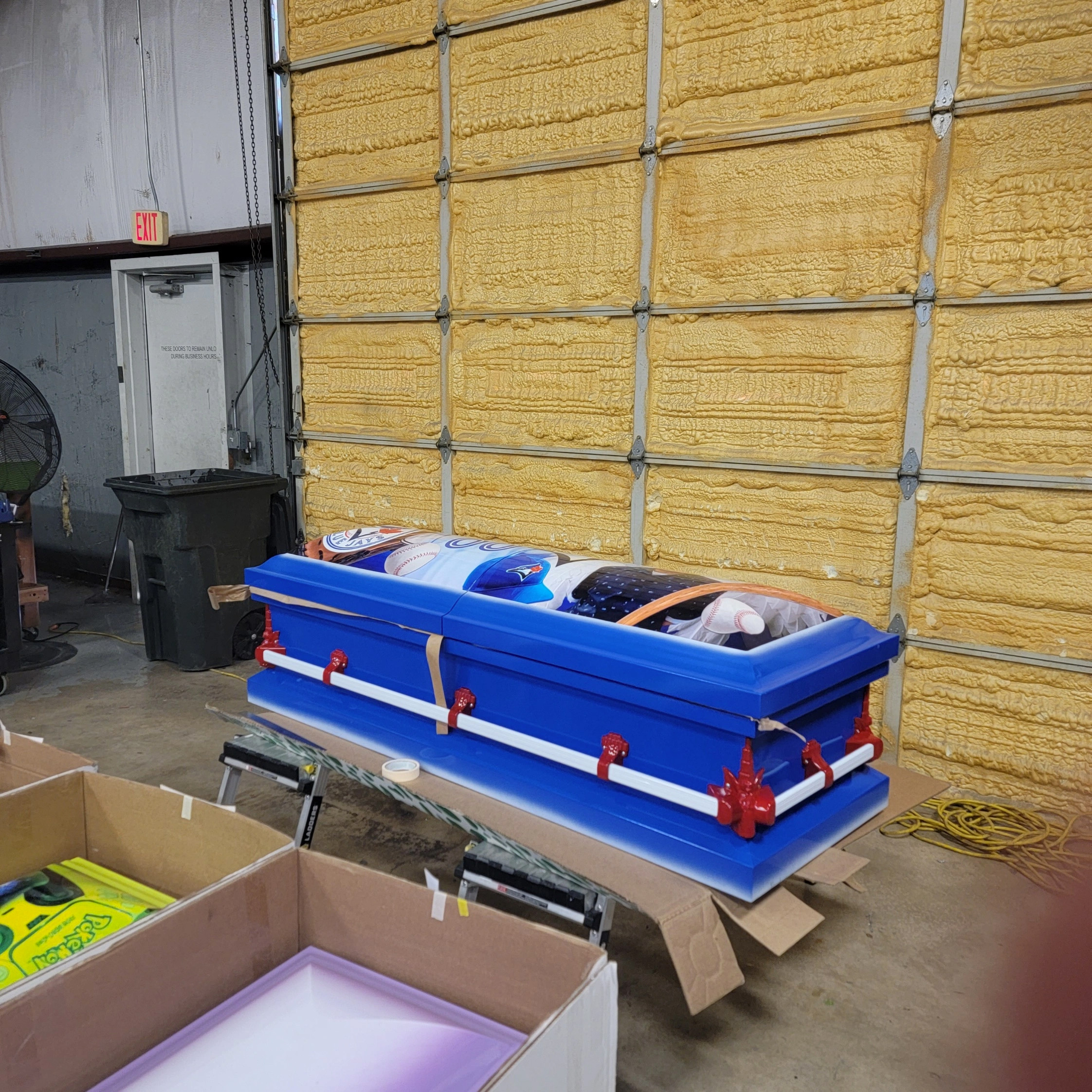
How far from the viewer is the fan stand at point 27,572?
5465 mm

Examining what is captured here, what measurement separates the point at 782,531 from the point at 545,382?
134 cm

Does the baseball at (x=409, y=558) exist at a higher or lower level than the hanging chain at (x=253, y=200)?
lower

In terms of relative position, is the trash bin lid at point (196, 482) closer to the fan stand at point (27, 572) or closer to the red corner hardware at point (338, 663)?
the fan stand at point (27, 572)

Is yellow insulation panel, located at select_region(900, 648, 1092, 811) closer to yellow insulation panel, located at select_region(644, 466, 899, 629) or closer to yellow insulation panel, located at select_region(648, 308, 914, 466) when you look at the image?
yellow insulation panel, located at select_region(644, 466, 899, 629)

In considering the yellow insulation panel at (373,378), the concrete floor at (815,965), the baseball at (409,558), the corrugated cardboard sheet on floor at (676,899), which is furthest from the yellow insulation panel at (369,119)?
the corrugated cardboard sheet on floor at (676,899)

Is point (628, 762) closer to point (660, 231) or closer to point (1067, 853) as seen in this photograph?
point (1067, 853)

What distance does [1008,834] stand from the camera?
3.23 metres

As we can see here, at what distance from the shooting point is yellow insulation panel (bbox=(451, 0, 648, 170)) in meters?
3.91

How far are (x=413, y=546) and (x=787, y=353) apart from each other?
5.88 ft

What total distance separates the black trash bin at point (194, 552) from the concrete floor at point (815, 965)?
1.06m

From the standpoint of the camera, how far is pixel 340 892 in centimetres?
149

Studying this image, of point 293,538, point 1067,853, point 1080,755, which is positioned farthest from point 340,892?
point 293,538

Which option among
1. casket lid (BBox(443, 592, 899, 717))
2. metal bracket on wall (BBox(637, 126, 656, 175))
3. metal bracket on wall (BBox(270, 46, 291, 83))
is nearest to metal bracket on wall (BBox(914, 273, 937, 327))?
metal bracket on wall (BBox(637, 126, 656, 175))

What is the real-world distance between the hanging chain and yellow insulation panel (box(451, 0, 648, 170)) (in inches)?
71.4
